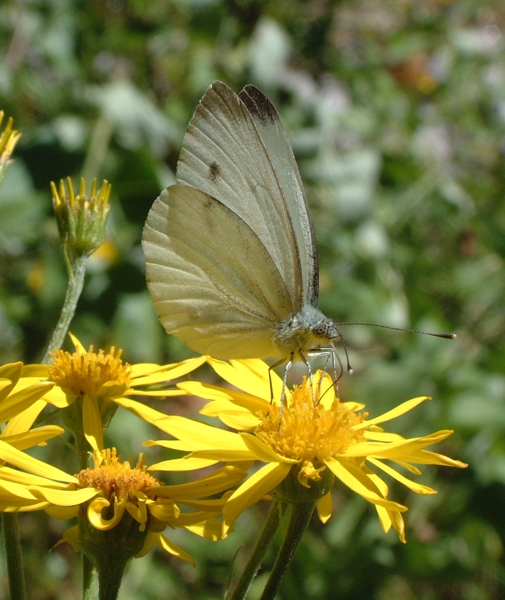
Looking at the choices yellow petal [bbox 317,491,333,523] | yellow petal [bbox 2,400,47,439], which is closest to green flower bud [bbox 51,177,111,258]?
yellow petal [bbox 2,400,47,439]

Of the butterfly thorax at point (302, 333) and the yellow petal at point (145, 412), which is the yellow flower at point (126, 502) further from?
the butterfly thorax at point (302, 333)

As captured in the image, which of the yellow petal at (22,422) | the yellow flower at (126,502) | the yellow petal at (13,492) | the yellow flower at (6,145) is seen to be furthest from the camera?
the yellow flower at (6,145)

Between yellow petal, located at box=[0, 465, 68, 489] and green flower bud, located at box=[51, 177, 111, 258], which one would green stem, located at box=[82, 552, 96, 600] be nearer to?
yellow petal, located at box=[0, 465, 68, 489]

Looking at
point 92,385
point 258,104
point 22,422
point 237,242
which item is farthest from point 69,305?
point 258,104

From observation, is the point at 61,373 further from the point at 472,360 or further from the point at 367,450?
the point at 472,360

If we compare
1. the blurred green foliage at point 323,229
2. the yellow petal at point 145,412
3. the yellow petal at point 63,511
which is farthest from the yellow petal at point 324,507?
the blurred green foliage at point 323,229

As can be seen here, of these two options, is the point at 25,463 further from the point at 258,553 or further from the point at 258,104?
the point at 258,104
